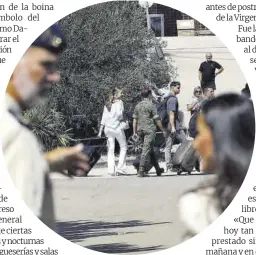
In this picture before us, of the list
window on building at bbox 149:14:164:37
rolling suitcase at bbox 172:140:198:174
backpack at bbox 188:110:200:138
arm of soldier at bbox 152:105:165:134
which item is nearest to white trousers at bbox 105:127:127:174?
arm of soldier at bbox 152:105:165:134

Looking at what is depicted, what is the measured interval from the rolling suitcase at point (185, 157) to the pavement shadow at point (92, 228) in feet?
1.21

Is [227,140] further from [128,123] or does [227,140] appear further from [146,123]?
[128,123]

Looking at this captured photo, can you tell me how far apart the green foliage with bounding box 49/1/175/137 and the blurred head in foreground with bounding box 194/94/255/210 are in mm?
542

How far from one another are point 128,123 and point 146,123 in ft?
0.46

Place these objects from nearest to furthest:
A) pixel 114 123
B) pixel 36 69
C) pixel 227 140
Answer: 1. pixel 227 140
2. pixel 36 69
3. pixel 114 123

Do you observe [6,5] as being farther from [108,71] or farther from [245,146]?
[245,146]

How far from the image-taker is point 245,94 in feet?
26.8

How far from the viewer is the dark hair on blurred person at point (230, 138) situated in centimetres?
789

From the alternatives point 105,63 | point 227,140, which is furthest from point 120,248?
point 105,63

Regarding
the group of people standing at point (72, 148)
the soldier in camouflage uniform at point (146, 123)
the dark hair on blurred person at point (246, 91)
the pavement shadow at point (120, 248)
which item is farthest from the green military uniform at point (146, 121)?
the dark hair on blurred person at point (246, 91)

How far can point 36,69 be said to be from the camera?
809 cm

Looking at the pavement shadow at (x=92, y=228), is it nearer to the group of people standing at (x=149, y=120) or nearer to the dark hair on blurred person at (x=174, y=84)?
the group of people standing at (x=149, y=120)

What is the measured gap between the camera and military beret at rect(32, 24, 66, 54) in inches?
320

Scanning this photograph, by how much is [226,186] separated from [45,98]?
3.93 ft
